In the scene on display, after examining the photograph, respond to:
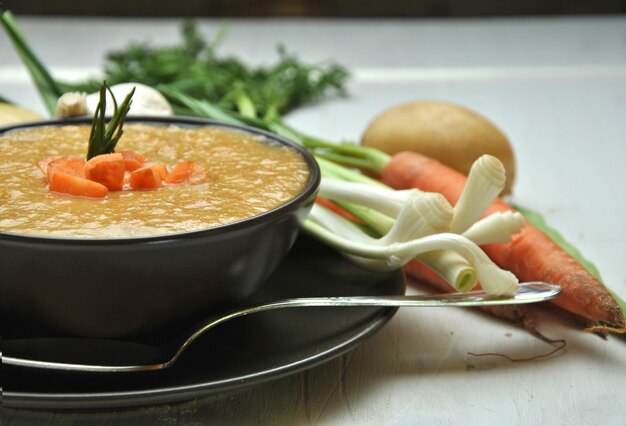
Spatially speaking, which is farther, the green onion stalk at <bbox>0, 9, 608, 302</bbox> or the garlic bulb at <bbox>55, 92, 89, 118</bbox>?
the garlic bulb at <bbox>55, 92, 89, 118</bbox>

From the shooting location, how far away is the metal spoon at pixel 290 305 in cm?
120

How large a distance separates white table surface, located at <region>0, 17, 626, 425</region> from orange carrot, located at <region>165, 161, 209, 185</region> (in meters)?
0.34

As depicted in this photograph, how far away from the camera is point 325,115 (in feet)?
10.2

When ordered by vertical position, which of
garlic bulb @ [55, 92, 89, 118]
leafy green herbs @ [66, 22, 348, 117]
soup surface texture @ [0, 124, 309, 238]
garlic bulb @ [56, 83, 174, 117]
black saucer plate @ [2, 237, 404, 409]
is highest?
soup surface texture @ [0, 124, 309, 238]

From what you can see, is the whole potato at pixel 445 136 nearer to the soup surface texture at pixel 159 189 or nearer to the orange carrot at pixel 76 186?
the soup surface texture at pixel 159 189

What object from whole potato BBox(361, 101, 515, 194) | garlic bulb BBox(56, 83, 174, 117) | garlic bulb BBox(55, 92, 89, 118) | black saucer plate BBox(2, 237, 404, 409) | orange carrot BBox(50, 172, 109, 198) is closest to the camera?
black saucer plate BBox(2, 237, 404, 409)

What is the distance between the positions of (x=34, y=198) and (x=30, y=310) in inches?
6.9

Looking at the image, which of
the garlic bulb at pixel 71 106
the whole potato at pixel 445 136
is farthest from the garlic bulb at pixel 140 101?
the whole potato at pixel 445 136

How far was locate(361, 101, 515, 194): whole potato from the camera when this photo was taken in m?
2.22

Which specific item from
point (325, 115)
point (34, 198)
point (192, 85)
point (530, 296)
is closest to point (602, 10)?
point (325, 115)

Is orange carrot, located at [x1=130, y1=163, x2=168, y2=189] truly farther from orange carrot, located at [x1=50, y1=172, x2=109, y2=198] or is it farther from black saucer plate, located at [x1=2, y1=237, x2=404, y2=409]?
black saucer plate, located at [x1=2, y1=237, x2=404, y2=409]

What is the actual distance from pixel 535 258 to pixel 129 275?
0.82m

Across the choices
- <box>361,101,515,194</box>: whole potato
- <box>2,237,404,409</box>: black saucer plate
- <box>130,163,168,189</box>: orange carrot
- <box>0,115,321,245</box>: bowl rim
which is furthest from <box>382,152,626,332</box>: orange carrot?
<box>130,163,168,189</box>: orange carrot

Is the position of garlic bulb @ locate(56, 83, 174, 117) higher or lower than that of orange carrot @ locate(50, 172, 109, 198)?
lower
